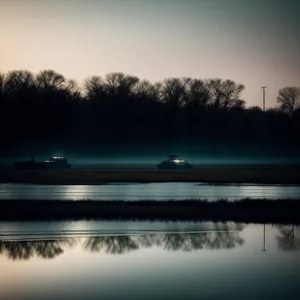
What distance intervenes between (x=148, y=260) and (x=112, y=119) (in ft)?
237

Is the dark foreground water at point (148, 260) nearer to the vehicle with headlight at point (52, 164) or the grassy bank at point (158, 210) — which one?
the grassy bank at point (158, 210)

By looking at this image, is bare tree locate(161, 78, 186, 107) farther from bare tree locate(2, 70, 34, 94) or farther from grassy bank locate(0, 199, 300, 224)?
grassy bank locate(0, 199, 300, 224)

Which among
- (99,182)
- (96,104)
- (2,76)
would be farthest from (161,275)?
(2,76)

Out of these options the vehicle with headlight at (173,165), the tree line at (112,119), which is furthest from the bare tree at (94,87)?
the vehicle with headlight at (173,165)

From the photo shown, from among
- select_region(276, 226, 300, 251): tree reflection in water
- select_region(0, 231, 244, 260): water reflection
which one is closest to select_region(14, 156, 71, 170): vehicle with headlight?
select_region(276, 226, 300, 251): tree reflection in water

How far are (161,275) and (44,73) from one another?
306ft

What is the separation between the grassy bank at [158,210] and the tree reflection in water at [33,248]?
5292 mm

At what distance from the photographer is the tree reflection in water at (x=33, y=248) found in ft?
56.6

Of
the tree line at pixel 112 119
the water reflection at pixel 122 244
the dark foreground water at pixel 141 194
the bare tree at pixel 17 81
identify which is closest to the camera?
the water reflection at pixel 122 244

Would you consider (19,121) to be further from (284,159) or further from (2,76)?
(284,159)

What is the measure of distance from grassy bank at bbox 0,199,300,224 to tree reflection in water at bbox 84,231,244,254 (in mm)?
4155

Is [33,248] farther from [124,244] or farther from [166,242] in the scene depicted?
[166,242]

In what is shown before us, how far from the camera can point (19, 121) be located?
78125 mm

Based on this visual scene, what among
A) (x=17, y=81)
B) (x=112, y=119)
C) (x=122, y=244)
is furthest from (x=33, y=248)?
(x=17, y=81)
